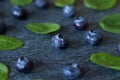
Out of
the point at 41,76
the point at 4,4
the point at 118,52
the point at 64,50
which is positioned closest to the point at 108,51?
the point at 118,52

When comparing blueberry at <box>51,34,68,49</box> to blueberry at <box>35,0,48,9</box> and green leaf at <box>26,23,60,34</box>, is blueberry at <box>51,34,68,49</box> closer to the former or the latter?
green leaf at <box>26,23,60,34</box>

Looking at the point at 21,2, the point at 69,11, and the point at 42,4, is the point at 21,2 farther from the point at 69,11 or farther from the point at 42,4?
the point at 69,11

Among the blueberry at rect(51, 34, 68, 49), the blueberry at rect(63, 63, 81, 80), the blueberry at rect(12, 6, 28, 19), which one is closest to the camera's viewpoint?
the blueberry at rect(63, 63, 81, 80)

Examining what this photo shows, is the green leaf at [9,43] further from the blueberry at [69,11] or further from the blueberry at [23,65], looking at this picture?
the blueberry at [69,11]

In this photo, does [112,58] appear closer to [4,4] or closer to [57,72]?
[57,72]

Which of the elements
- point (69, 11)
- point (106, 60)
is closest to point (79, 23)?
point (69, 11)

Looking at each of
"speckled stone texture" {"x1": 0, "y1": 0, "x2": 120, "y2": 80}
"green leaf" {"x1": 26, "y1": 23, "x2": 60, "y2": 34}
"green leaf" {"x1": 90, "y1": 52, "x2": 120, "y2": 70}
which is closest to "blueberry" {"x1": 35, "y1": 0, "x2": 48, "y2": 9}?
"speckled stone texture" {"x1": 0, "y1": 0, "x2": 120, "y2": 80}
